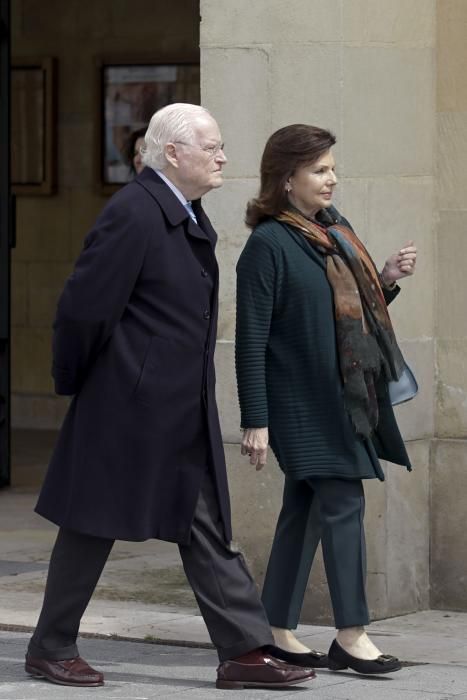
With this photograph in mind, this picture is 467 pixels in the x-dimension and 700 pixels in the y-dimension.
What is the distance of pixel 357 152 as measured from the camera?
770 cm

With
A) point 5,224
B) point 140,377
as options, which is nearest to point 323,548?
point 140,377

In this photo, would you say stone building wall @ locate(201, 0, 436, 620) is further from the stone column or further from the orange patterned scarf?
the orange patterned scarf

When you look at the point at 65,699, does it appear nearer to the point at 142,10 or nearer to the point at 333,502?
the point at 333,502

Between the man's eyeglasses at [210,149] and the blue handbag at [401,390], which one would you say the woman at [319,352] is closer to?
the blue handbag at [401,390]

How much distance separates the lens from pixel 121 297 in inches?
248

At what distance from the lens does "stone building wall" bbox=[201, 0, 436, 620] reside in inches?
303

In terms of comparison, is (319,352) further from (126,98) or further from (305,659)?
(126,98)

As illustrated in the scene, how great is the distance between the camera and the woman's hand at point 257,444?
6.52 m

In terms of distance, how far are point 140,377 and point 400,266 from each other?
99 cm

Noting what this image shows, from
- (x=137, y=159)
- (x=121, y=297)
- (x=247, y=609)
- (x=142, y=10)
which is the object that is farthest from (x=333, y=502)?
(x=142, y=10)

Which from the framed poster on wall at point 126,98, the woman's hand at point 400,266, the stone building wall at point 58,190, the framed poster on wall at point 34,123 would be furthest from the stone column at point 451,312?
the framed poster on wall at point 34,123

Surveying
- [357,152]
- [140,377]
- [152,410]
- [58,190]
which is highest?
[58,190]

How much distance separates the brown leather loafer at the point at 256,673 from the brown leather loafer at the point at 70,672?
1.33 feet

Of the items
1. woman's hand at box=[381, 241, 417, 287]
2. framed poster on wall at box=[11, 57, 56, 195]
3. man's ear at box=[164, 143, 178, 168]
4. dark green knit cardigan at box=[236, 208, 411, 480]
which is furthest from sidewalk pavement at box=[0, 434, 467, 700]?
framed poster on wall at box=[11, 57, 56, 195]
